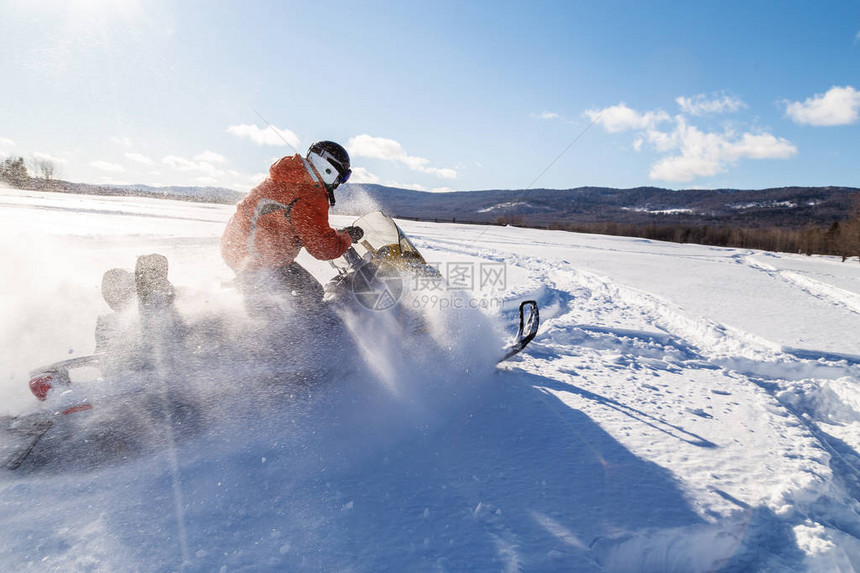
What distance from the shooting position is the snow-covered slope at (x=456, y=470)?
1851 millimetres

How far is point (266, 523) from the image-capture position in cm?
194

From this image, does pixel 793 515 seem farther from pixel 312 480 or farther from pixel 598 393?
pixel 312 480

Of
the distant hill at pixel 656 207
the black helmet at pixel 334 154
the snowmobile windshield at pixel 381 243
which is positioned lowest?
the snowmobile windshield at pixel 381 243

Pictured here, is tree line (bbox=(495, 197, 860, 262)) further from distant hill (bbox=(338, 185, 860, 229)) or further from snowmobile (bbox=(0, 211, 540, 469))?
→ distant hill (bbox=(338, 185, 860, 229))

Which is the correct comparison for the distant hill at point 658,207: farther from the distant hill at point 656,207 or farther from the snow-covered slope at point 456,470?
the snow-covered slope at point 456,470

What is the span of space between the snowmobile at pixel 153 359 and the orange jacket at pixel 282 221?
0.41 metres

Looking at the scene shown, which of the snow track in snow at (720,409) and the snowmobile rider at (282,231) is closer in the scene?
the snow track in snow at (720,409)

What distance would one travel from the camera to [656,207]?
178125 mm

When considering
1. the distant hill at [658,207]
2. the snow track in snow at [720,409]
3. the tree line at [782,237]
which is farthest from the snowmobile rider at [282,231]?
the distant hill at [658,207]

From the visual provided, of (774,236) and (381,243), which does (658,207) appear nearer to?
(774,236)

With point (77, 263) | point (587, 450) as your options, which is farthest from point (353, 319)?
point (77, 263)

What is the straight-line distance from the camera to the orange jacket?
3.22 meters

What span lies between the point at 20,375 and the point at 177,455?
1.35 meters

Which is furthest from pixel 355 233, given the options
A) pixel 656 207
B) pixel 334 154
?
pixel 656 207
